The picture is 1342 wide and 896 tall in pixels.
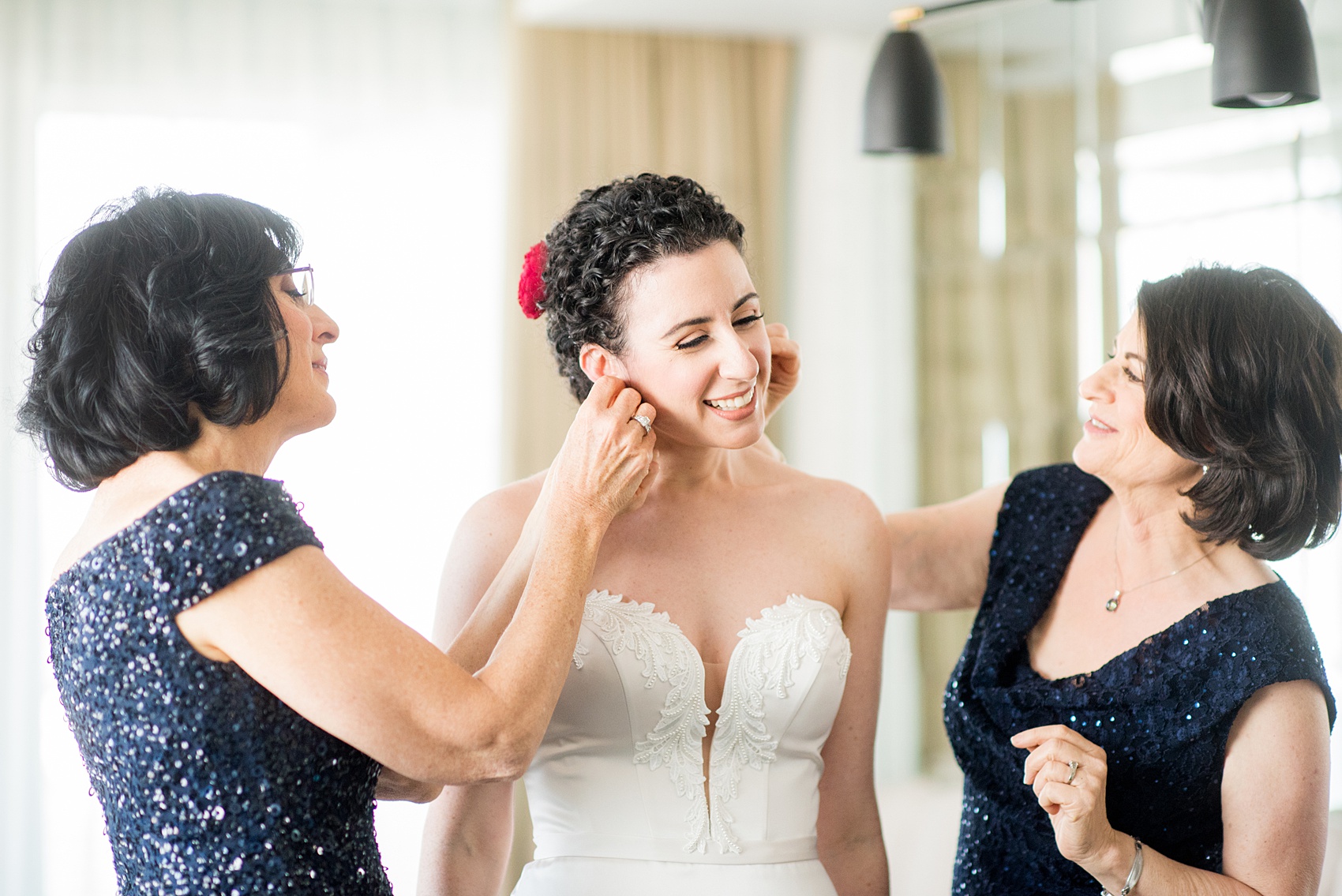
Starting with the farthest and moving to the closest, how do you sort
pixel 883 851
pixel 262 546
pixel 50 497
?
1. pixel 50 497
2. pixel 883 851
3. pixel 262 546

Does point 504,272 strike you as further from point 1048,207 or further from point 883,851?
point 883,851

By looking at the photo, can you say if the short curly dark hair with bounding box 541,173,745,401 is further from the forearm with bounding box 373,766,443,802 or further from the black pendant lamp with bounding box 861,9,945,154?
the black pendant lamp with bounding box 861,9,945,154

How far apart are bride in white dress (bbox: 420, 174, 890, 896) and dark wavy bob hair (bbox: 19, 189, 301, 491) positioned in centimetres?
51

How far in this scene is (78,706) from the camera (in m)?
1.33

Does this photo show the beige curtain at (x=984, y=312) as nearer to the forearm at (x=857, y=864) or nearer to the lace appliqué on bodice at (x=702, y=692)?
the forearm at (x=857, y=864)

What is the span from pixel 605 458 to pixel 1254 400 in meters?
0.92

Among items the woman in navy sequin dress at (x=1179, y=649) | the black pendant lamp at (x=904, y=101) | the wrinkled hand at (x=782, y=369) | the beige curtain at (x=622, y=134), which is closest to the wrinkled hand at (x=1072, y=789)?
the woman in navy sequin dress at (x=1179, y=649)

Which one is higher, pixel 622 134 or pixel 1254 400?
pixel 622 134

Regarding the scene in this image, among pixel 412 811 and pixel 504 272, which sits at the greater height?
pixel 504 272

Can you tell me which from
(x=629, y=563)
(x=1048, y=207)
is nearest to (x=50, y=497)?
(x=629, y=563)

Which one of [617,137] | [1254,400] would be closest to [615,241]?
[1254,400]

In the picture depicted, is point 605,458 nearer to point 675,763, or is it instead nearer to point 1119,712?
point 675,763

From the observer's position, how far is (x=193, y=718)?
127 cm

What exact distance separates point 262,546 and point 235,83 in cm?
350
